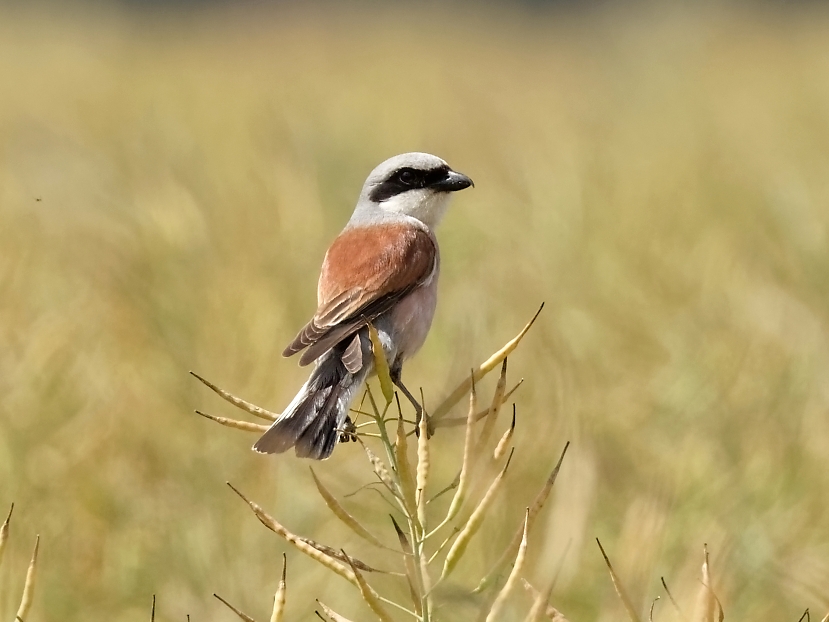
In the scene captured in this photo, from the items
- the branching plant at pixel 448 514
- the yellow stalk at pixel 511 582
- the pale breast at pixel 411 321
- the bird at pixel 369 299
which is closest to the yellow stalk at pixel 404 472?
the branching plant at pixel 448 514

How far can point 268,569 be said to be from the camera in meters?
2.11

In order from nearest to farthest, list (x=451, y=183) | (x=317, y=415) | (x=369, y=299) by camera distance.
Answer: (x=317, y=415), (x=369, y=299), (x=451, y=183)

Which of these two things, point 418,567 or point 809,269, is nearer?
point 418,567

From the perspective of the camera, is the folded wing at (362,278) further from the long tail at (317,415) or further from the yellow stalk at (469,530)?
the yellow stalk at (469,530)

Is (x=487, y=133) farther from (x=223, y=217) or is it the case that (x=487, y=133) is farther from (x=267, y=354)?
(x=267, y=354)

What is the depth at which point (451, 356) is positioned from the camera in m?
2.15

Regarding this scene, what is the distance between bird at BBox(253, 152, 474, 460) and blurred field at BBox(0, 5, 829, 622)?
13cm

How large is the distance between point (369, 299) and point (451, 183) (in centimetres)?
54

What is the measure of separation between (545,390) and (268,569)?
611 mm

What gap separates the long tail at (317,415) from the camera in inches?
53.1

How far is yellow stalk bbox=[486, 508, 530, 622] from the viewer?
833mm

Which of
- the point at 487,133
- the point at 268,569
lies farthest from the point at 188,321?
the point at 487,133

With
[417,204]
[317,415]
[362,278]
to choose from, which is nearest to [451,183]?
[417,204]

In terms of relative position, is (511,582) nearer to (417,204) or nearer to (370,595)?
(370,595)
